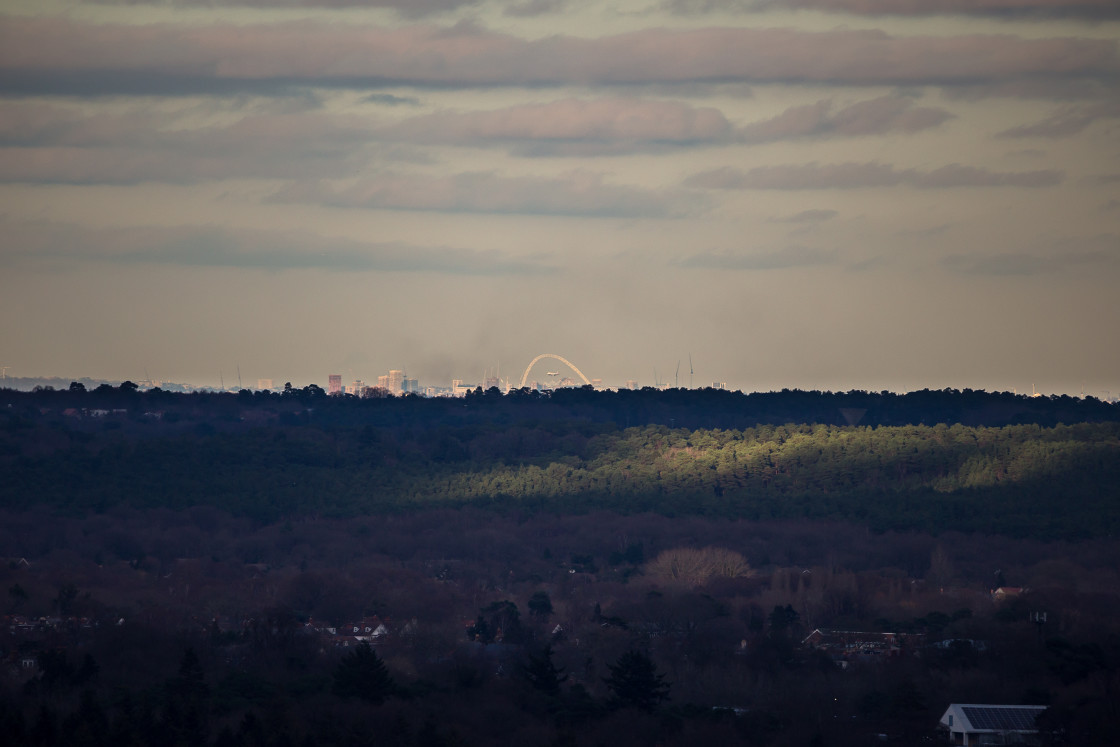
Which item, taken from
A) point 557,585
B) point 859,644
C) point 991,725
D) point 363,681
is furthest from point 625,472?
point 991,725

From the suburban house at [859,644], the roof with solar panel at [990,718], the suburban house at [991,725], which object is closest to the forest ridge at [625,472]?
the suburban house at [859,644]

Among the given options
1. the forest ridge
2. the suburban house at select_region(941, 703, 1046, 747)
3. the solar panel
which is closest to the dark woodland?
the forest ridge

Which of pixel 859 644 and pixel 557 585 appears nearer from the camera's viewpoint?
pixel 859 644

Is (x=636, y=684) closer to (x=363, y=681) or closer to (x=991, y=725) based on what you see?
(x=363, y=681)

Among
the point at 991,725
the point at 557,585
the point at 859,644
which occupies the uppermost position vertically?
the point at 557,585

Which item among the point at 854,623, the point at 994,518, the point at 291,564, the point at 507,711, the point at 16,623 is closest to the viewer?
the point at 507,711

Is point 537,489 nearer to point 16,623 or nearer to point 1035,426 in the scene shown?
point 1035,426

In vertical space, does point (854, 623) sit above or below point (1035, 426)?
below

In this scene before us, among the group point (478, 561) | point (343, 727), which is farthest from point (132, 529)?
point (343, 727)
